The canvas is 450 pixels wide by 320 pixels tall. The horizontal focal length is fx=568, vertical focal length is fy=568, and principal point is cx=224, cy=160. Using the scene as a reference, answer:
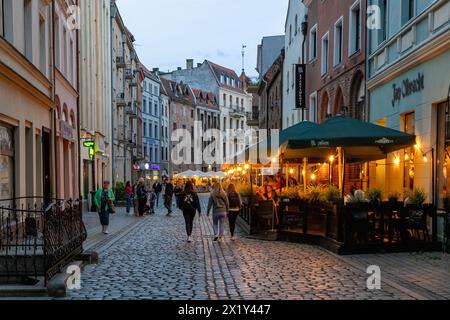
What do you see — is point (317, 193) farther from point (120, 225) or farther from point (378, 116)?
point (120, 225)

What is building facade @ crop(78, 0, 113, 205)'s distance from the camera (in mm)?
28188

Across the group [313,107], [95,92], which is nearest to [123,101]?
[95,92]

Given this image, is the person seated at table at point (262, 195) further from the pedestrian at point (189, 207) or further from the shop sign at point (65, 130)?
the shop sign at point (65, 130)

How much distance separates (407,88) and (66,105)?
13.6 m

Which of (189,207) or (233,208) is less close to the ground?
(189,207)

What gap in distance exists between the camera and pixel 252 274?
30.5 ft

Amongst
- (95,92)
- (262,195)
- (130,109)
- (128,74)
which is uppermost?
(128,74)

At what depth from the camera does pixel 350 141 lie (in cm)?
1211

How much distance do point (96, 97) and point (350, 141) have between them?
23.6m

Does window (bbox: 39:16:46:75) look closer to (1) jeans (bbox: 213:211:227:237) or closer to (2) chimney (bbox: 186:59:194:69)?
(1) jeans (bbox: 213:211:227:237)

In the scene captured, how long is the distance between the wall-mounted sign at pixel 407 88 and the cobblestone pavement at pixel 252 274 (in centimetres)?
443

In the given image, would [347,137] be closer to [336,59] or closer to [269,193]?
[269,193]

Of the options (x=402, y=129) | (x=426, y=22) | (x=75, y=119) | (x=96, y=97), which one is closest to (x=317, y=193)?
(x=402, y=129)

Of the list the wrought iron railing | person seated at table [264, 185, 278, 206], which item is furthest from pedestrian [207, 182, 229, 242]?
the wrought iron railing
